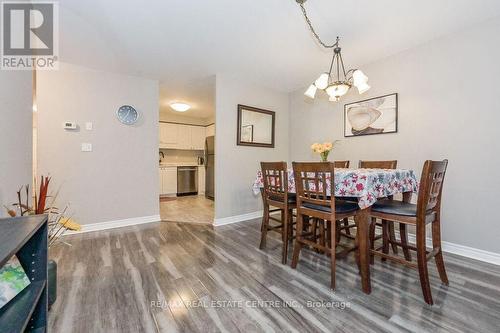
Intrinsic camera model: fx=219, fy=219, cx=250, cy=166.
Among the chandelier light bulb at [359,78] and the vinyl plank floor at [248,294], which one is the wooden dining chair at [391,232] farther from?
the chandelier light bulb at [359,78]

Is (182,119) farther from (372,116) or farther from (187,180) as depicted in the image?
(372,116)

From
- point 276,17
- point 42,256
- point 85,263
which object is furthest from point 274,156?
point 42,256

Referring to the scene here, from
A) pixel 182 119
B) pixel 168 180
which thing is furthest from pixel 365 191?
pixel 182 119

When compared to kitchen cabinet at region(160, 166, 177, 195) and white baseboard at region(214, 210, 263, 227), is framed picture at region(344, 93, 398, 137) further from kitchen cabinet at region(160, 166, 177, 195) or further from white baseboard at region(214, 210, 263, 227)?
kitchen cabinet at region(160, 166, 177, 195)

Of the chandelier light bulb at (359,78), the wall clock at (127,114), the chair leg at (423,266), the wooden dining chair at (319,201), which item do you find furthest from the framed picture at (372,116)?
the wall clock at (127,114)

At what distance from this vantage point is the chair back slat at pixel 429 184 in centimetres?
143

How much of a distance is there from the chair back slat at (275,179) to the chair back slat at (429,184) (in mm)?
1021

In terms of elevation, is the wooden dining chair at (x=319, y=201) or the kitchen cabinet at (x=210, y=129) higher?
the kitchen cabinet at (x=210, y=129)

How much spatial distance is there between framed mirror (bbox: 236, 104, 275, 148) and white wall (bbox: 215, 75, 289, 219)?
85 millimetres

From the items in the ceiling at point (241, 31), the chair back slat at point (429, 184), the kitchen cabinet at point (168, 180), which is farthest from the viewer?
the kitchen cabinet at point (168, 180)

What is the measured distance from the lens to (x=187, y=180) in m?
6.11

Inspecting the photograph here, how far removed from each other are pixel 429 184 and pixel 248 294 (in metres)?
1.46

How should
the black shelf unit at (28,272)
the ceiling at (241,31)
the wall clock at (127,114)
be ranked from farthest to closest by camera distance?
the wall clock at (127,114)
the ceiling at (241,31)
the black shelf unit at (28,272)

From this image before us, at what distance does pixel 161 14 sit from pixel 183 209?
10.9 feet
